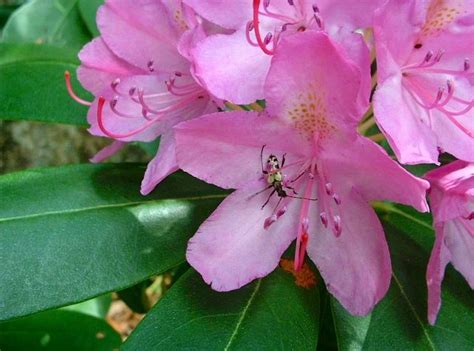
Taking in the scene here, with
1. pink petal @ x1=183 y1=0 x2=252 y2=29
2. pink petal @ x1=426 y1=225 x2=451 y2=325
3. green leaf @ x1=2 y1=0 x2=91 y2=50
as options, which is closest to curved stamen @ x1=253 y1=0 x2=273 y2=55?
pink petal @ x1=183 y1=0 x2=252 y2=29

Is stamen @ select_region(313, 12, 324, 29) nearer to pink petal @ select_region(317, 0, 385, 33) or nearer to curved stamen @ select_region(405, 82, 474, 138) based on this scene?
pink petal @ select_region(317, 0, 385, 33)

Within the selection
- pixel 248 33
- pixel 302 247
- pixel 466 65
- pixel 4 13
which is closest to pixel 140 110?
pixel 248 33

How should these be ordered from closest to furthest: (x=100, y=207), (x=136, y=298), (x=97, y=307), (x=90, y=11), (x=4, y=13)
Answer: (x=100, y=207)
(x=136, y=298)
(x=90, y=11)
(x=97, y=307)
(x=4, y=13)

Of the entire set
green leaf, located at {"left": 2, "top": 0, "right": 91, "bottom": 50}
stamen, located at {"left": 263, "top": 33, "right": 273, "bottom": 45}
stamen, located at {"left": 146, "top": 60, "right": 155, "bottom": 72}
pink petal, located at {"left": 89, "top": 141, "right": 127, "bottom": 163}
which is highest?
stamen, located at {"left": 263, "top": 33, "right": 273, "bottom": 45}

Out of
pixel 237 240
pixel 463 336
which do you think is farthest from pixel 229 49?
pixel 463 336

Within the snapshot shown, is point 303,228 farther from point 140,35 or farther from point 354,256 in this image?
point 140,35

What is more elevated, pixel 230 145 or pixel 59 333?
pixel 230 145
